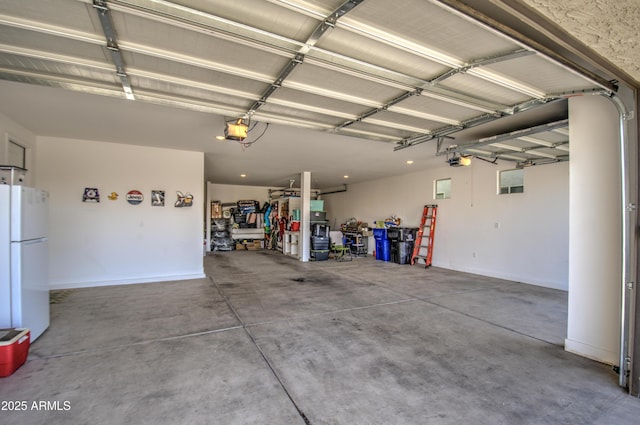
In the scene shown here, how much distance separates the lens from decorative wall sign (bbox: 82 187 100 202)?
5.73m

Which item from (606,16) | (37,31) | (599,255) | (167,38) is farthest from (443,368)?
(37,31)

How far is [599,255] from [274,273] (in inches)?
234

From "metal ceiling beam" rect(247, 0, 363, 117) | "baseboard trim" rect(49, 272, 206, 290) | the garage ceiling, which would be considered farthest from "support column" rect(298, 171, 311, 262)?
"metal ceiling beam" rect(247, 0, 363, 117)

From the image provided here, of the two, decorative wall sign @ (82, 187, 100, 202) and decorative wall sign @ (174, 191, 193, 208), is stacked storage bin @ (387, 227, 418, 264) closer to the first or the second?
decorative wall sign @ (174, 191, 193, 208)

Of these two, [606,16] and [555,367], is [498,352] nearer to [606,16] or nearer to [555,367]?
[555,367]

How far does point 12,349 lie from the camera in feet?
8.21

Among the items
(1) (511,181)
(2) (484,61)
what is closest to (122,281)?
(2) (484,61)

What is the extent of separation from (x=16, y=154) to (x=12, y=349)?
3.88m

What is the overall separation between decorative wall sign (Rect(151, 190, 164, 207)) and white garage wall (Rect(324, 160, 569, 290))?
708 centimetres

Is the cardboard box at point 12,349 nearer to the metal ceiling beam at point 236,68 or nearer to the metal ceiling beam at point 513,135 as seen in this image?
the metal ceiling beam at point 236,68

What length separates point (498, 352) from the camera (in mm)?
3064

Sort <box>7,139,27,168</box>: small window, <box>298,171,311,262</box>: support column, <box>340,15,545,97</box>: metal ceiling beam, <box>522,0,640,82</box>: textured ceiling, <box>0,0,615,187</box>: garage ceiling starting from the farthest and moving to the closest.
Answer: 1. <box>298,171,311,262</box>: support column
2. <box>7,139,27,168</box>: small window
3. <box>340,15,545,97</box>: metal ceiling beam
4. <box>0,0,615,187</box>: garage ceiling
5. <box>522,0,640,82</box>: textured ceiling

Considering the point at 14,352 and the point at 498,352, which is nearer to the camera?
the point at 14,352

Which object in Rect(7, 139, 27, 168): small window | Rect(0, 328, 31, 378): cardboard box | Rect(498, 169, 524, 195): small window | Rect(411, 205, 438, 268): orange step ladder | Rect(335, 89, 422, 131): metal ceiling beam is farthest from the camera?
Rect(411, 205, 438, 268): orange step ladder
